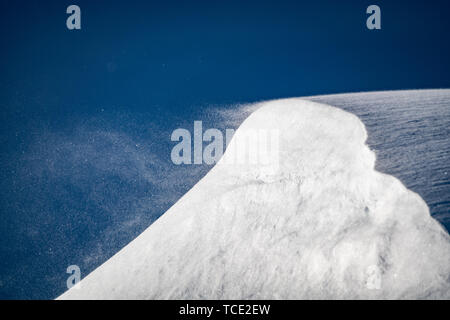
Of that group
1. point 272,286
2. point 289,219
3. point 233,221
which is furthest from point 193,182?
point 272,286

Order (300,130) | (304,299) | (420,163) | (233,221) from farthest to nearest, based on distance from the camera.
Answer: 1. (300,130)
2. (233,221)
3. (420,163)
4. (304,299)

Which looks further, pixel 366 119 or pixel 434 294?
pixel 366 119

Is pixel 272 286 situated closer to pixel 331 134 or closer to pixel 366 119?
pixel 331 134

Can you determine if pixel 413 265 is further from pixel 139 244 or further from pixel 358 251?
pixel 139 244

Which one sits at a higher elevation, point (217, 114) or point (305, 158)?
point (217, 114)

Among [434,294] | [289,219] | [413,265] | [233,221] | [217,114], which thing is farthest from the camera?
[217,114]

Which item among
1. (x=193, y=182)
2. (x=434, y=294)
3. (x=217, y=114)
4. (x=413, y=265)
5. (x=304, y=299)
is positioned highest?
(x=217, y=114)
